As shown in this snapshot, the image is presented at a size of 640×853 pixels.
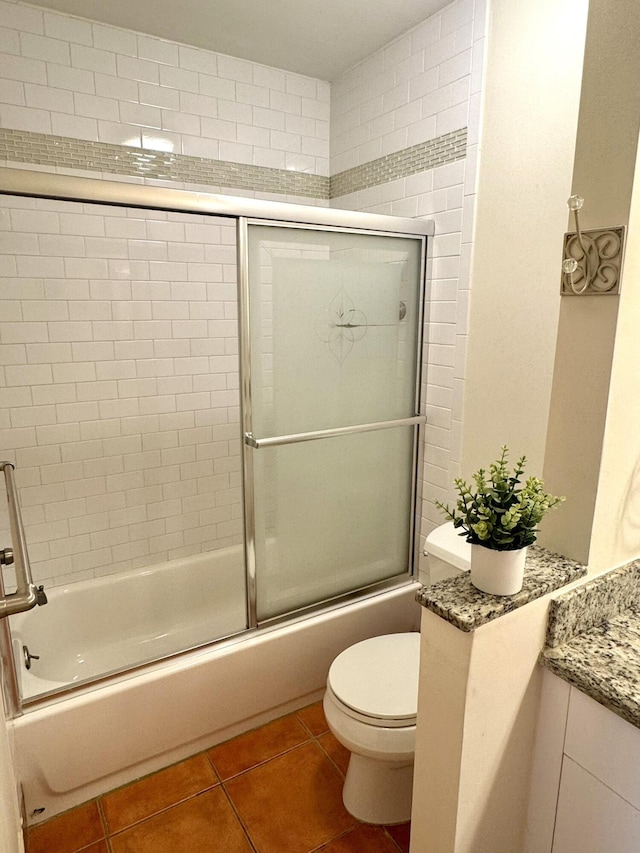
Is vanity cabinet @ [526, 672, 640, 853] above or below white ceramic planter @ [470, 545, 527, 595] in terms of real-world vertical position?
below

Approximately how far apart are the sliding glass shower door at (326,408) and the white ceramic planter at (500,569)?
39.8 inches

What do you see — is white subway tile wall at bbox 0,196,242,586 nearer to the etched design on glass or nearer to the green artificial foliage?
the etched design on glass

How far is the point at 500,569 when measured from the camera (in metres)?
1.01

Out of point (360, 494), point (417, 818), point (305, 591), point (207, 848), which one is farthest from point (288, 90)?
point (207, 848)

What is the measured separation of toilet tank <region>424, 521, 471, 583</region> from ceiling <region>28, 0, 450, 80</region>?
6.24 ft

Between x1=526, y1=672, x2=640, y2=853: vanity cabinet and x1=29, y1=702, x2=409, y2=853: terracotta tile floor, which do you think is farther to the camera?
x1=29, y1=702, x2=409, y2=853: terracotta tile floor

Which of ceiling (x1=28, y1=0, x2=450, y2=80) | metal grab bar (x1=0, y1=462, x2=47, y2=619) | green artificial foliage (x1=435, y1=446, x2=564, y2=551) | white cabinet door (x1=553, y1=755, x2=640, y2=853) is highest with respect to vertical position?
ceiling (x1=28, y1=0, x2=450, y2=80)

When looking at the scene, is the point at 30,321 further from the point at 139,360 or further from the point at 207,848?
the point at 207,848

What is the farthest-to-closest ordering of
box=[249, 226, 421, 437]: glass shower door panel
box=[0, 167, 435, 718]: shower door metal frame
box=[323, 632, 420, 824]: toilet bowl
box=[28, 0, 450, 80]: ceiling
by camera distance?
box=[28, 0, 450, 80]: ceiling < box=[249, 226, 421, 437]: glass shower door panel < box=[323, 632, 420, 824]: toilet bowl < box=[0, 167, 435, 718]: shower door metal frame

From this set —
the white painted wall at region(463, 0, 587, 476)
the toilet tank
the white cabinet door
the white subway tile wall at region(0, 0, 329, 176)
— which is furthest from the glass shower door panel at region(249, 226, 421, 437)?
the white cabinet door

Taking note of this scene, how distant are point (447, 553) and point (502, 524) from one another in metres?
0.81

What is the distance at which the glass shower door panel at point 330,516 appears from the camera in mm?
2035

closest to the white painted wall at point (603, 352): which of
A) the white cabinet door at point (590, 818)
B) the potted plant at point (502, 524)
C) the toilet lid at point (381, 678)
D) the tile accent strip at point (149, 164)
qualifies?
the potted plant at point (502, 524)

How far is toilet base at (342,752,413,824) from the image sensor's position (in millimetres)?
1654
